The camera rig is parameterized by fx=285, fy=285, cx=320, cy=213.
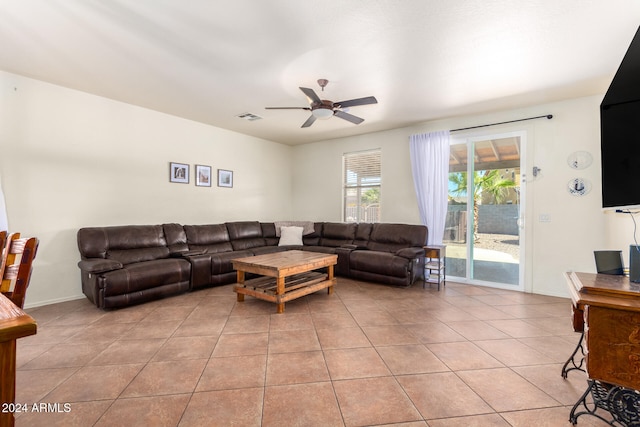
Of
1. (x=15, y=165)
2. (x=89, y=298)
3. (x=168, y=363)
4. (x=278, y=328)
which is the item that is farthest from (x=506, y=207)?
(x=15, y=165)

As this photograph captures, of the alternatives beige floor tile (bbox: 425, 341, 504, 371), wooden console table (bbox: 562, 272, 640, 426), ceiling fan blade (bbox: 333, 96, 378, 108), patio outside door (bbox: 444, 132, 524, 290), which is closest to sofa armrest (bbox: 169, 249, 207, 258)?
ceiling fan blade (bbox: 333, 96, 378, 108)

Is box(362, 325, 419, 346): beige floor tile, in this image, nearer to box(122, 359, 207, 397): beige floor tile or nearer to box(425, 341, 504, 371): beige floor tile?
box(425, 341, 504, 371): beige floor tile

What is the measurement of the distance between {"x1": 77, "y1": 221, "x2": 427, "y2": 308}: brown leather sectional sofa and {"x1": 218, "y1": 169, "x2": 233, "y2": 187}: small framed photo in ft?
2.67

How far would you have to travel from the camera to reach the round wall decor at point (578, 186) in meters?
3.73

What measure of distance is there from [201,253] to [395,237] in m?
3.20

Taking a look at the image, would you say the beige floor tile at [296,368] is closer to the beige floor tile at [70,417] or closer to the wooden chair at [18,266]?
the beige floor tile at [70,417]

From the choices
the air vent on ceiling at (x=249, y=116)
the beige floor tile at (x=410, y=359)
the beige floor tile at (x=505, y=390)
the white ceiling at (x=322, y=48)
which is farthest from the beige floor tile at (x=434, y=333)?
the air vent on ceiling at (x=249, y=116)

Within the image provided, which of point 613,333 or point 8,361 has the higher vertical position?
point 8,361

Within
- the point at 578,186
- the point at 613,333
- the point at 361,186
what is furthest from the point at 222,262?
the point at 578,186

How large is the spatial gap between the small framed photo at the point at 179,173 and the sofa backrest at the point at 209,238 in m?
0.82

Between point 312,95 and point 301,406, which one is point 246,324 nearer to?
point 301,406

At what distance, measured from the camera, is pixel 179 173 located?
4.83m

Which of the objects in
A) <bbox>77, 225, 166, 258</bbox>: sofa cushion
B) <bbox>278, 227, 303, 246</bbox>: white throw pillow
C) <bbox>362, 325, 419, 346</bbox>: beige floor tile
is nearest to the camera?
<bbox>362, 325, 419, 346</bbox>: beige floor tile

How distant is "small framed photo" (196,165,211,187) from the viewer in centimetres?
509
